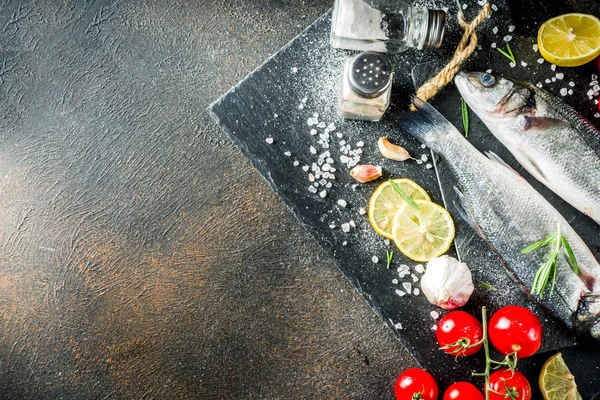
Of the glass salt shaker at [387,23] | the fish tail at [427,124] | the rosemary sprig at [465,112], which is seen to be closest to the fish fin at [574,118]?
the rosemary sprig at [465,112]

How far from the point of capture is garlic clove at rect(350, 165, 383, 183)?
2443mm

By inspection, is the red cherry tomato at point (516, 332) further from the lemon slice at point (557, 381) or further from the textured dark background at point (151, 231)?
the textured dark background at point (151, 231)

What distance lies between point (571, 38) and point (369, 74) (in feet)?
3.29

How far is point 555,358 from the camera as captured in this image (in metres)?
2.39

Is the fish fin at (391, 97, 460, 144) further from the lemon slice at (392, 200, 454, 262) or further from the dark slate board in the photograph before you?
the lemon slice at (392, 200, 454, 262)

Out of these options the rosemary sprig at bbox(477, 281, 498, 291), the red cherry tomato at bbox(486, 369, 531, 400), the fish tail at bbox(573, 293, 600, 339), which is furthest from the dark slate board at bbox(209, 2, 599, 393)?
the red cherry tomato at bbox(486, 369, 531, 400)

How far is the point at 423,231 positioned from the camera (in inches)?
93.3

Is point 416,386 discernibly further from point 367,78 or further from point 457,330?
point 367,78

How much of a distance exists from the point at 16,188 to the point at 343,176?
5.51 ft

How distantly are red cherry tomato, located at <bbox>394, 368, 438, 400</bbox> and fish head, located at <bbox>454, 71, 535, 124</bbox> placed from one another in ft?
3.87

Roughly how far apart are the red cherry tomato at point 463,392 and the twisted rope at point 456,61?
1.24 metres

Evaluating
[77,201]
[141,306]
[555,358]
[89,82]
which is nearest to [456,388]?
[555,358]

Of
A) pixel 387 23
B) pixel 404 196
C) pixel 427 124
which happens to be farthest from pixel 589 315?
pixel 387 23

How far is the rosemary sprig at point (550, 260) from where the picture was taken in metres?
2.24
